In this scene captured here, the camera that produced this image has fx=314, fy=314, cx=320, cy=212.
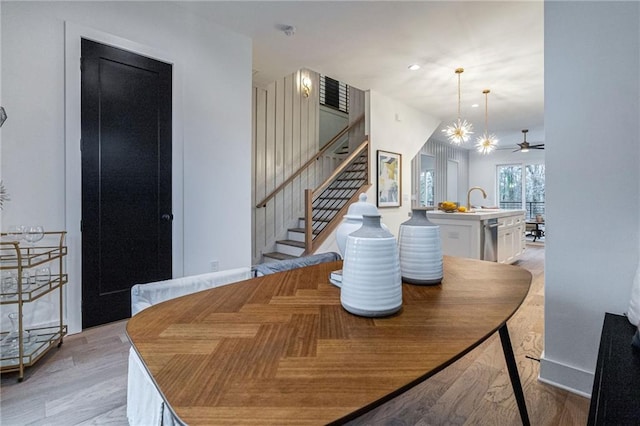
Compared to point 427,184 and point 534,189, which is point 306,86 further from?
point 534,189

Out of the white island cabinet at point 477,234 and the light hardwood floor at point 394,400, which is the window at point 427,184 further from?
the light hardwood floor at point 394,400

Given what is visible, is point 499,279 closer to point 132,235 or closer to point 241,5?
point 132,235

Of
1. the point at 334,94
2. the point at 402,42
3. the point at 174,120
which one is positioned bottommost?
the point at 174,120

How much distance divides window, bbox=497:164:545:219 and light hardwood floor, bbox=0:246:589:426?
344 inches

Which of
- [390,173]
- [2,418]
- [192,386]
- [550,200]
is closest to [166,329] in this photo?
[192,386]

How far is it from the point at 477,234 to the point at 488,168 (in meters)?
7.15

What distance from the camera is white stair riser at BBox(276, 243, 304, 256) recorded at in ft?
14.8

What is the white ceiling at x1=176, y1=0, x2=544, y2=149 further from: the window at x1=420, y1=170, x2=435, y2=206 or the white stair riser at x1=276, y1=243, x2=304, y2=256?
the window at x1=420, y1=170, x2=435, y2=206

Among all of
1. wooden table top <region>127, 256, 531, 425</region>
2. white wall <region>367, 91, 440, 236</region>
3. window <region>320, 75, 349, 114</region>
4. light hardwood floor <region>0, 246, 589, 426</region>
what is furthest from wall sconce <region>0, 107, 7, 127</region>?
window <region>320, 75, 349, 114</region>

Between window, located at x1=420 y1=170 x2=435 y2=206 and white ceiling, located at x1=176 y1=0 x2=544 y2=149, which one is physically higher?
white ceiling, located at x1=176 y1=0 x2=544 y2=149

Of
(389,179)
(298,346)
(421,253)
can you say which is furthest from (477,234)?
(298,346)

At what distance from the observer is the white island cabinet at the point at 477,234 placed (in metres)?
4.23

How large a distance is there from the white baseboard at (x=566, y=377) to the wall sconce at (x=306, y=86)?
5.20 m

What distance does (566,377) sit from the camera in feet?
5.89
